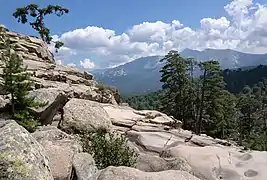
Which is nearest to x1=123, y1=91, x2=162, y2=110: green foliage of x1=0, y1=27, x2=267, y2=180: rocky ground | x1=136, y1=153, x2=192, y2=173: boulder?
x1=0, y1=27, x2=267, y2=180: rocky ground

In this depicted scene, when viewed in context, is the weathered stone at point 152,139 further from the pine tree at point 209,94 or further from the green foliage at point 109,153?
the pine tree at point 209,94

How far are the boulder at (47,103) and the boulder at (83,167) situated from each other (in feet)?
19.9

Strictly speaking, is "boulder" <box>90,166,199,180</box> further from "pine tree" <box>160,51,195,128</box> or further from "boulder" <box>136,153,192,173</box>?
"pine tree" <box>160,51,195,128</box>

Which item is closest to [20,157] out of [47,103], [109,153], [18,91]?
[109,153]

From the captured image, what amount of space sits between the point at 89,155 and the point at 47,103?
643 centimetres

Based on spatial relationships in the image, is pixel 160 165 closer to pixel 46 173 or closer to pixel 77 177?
pixel 77 177

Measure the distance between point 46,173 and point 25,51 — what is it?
29429 mm

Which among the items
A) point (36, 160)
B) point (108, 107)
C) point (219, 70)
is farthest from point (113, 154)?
point (219, 70)

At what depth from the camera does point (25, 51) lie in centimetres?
3391

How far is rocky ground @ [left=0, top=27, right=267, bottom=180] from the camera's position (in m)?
6.41

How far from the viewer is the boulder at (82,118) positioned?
1470 cm

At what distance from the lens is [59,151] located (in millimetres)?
9422

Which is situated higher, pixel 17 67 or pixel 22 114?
pixel 17 67

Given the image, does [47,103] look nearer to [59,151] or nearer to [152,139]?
[152,139]
